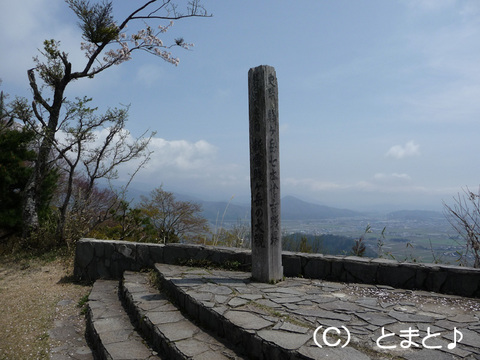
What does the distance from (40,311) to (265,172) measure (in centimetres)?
347

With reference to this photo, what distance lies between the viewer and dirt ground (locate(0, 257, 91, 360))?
3.84 metres

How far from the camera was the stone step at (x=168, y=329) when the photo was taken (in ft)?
10.4

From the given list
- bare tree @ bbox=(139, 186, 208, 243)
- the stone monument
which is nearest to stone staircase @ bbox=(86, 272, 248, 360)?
the stone monument

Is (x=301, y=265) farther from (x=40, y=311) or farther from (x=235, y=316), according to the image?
(x=40, y=311)

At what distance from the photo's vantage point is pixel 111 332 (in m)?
4.00

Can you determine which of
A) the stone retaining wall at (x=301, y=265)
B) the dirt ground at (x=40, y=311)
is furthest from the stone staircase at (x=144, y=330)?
the stone retaining wall at (x=301, y=265)

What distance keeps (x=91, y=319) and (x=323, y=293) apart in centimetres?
276

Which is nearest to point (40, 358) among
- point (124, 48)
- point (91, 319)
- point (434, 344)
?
point (91, 319)

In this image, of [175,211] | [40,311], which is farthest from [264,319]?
[175,211]

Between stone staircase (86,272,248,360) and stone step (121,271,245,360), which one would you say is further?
stone staircase (86,272,248,360)

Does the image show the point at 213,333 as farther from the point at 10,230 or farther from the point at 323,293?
the point at 10,230

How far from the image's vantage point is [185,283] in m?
4.71

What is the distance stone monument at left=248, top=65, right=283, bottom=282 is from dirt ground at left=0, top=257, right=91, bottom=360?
7.61 feet

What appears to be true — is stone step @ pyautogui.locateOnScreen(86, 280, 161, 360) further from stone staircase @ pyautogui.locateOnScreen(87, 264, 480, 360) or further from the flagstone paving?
the flagstone paving
